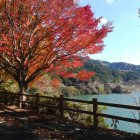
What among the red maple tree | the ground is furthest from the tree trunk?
the ground

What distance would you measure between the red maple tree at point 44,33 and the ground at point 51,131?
762 cm

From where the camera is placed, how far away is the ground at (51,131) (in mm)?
13609

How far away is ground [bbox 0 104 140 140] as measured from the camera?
44.7 ft

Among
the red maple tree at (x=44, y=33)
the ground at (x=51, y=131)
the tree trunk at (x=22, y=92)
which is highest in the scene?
the red maple tree at (x=44, y=33)

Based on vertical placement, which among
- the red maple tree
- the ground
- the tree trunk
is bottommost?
the ground

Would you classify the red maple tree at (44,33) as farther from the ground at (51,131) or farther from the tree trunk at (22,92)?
the ground at (51,131)

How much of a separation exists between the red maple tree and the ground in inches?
300

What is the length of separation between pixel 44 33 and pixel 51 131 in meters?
10.9

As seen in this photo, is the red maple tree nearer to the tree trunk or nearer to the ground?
the tree trunk

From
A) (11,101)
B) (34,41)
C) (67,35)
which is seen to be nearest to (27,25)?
(34,41)

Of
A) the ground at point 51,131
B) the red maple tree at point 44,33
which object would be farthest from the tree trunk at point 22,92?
the ground at point 51,131

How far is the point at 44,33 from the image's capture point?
24.0 m

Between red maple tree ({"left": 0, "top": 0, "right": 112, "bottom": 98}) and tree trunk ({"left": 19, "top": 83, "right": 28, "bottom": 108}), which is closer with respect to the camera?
red maple tree ({"left": 0, "top": 0, "right": 112, "bottom": 98})

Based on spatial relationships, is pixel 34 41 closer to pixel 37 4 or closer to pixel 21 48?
pixel 21 48
